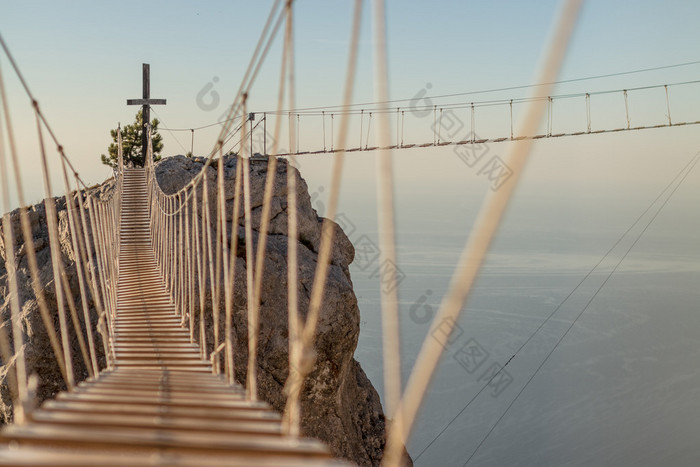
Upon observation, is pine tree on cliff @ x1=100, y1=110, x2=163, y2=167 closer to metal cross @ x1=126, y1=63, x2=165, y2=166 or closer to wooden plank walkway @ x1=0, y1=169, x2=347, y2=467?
metal cross @ x1=126, y1=63, x2=165, y2=166

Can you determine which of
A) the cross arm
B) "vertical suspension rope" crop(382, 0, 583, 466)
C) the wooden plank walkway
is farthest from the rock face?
"vertical suspension rope" crop(382, 0, 583, 466)

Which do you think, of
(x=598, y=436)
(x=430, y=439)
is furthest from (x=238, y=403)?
(x=598, y=436)

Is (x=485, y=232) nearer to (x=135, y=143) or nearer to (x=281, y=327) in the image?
(x=281, y=327)

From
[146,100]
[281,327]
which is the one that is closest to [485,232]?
[281,327]

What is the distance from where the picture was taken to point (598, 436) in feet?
242

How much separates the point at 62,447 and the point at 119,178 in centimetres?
1426

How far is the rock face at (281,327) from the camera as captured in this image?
14.5 metres

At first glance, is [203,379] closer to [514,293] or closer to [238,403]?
[238,403]

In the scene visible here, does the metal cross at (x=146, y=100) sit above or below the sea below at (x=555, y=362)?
above

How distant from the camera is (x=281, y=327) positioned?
15031 mm


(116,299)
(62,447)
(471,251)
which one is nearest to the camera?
(471,251)

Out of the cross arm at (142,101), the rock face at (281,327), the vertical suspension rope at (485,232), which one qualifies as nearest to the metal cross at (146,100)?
the cross arm at (142,101)

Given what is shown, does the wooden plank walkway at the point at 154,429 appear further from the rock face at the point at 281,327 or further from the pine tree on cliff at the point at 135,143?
the pine tree on cliff at the point at 135,143

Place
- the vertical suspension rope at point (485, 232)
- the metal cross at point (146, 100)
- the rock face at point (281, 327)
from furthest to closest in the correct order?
1. the metal cross at point (146, 100)
2. the rock face at point (281, 327)
3. the vertical suspension rope at point (485, 232)
